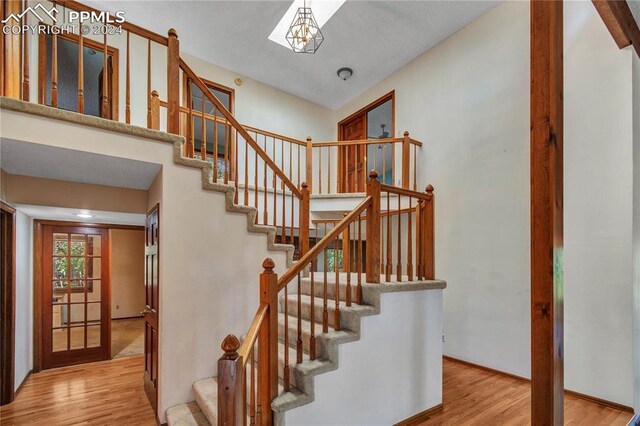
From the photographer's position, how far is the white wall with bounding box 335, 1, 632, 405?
3055 millimetres

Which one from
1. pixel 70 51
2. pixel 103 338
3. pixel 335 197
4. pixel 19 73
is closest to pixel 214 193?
pixel 19 73

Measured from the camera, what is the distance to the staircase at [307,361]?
2172 mm

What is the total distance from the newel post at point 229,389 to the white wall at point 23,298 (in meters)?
3.47

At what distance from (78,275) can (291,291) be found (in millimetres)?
3180

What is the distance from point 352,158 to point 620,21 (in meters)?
4.19

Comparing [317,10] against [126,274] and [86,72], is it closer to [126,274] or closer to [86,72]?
[86,72]

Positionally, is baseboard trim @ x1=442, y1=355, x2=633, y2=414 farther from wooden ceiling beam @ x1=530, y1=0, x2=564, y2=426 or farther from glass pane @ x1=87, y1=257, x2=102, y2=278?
glass pane @ x1=87, y1=257, x2=102, y2=278

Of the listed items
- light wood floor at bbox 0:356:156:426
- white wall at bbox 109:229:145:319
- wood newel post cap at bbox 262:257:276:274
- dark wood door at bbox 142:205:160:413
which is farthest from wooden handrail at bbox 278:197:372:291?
white wall at bbox 109:229:145:319

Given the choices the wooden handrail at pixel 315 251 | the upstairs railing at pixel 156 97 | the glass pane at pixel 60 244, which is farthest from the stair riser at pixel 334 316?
the glass pane at pixel 60 244

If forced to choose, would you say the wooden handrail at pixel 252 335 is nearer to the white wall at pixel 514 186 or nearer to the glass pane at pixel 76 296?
the white wall at pixel 514 186

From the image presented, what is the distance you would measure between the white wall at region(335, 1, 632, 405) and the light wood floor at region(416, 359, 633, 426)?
0.20m

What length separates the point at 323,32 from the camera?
4762 mm

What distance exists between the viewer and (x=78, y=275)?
4438 millimetres

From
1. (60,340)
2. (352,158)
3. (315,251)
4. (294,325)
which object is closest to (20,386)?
(60,340)
